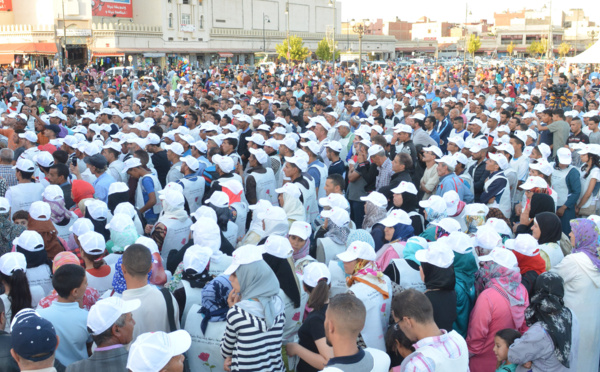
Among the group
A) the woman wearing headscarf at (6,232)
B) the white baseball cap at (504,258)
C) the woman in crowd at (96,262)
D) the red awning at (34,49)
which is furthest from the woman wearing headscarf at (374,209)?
the red awning at (34,49)

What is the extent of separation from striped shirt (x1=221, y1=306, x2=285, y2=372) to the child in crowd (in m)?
1.48

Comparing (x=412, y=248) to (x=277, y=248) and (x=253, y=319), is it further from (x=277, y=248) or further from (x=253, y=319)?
(x=253, y=319)

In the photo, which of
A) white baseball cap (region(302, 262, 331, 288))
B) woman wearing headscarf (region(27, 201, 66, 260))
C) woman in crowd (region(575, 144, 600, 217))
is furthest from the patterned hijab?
woman wearing headscarf (region(27, 201, 66, 260))

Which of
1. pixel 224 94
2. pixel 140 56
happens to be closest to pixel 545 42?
pixel 140 56

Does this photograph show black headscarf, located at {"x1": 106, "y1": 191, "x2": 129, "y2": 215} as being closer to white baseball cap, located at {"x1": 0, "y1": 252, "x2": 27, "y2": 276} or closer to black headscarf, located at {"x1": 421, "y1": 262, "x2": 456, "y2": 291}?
white baseball cap, located at {"x1": 0, "y1": 252, "x2": 27, "y2": 276}

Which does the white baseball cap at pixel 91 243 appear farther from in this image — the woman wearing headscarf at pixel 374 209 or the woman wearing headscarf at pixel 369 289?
the woman wearing headscarf at pixel 374 209

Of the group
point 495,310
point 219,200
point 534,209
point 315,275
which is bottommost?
point 495,310

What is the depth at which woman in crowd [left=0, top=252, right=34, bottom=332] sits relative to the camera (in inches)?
152

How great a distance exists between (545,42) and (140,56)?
56.9 metres

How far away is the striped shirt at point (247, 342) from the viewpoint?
3.24 metres

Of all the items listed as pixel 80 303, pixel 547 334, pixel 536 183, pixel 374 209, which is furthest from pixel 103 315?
pixel 536 183

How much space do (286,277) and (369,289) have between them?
1.86ft

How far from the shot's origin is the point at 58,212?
5.49 meters

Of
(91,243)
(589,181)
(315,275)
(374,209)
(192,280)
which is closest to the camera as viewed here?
(315,275)
